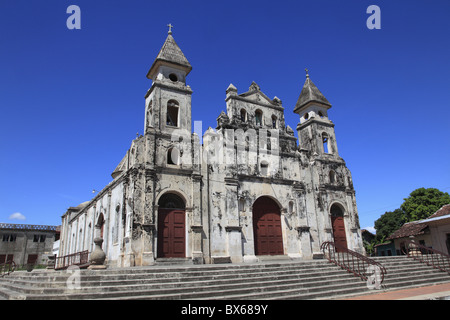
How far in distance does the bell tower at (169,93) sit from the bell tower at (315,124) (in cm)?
1048

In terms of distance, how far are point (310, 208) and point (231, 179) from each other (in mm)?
6389

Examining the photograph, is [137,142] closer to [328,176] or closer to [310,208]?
[310,208]

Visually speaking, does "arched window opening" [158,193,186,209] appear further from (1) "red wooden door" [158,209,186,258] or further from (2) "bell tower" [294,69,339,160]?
(2) "bell tower" [294,69,339,160]

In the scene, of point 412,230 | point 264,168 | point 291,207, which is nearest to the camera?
point 291,207

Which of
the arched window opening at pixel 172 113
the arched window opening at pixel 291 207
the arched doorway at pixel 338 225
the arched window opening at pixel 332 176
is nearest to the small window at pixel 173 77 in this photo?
the arched window opening at pixel 172 113

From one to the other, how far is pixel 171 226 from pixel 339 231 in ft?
42.0

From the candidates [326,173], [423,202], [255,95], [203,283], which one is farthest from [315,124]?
[423,202]

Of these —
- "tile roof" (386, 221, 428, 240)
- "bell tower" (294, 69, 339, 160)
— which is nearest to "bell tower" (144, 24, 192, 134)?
"bell tower" (294, 69, 339, 160)

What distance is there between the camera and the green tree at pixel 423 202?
3666 cm

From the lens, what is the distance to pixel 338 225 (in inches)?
918

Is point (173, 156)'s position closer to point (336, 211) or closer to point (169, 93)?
point (169, 93)
